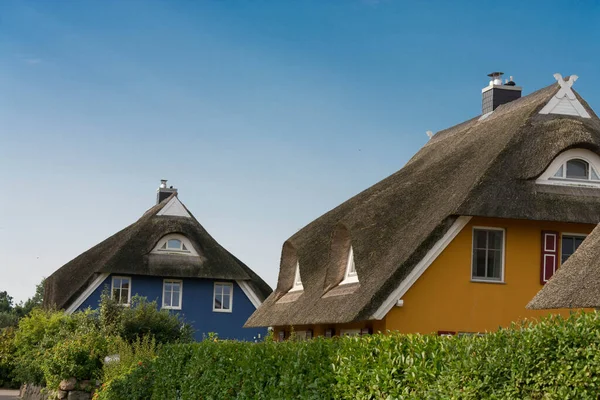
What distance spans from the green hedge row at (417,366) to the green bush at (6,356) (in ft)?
87.8

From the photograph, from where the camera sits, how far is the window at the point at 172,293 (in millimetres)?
44031

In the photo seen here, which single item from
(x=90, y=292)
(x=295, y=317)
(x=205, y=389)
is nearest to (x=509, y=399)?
(x=205, y=389)

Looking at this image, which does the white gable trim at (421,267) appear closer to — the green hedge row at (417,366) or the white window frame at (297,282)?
the green hedge row at (417,366)

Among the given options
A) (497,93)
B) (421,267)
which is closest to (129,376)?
(421,267)

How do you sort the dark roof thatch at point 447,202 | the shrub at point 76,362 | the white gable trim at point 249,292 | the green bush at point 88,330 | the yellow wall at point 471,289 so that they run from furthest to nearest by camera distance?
the white gable trim at point 249,292 < the green bush at point 88,330 < the shrub at point 76,362 < the yellow wall at point 471,289 < the dark roof thatch at point 447,202

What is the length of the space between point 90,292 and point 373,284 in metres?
23.9

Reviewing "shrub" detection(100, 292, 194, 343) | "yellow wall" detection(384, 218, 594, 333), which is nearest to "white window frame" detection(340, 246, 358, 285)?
"yellow wall" detection(384, 218, 594, 333)

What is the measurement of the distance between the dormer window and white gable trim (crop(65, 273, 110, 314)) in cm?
288

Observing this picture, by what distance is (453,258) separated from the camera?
21.8 m

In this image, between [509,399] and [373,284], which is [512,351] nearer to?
[509,399]

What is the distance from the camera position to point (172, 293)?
44219mm

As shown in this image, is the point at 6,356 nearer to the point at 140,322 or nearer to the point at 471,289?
the point at 140,322

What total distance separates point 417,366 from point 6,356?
34.2m

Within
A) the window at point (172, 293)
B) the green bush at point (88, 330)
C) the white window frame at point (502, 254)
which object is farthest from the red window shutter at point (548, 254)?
Result: the window at point (172, 293)
